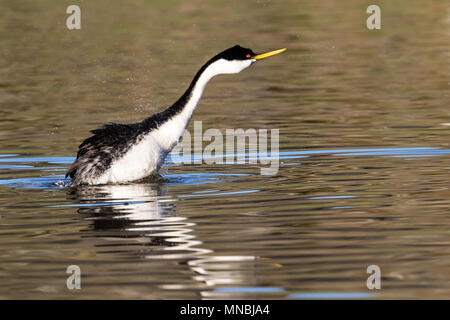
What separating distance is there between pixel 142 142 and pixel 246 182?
1.38 meters

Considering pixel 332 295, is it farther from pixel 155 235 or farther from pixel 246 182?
pixel 246 182

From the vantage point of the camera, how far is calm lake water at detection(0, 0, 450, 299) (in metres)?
8.56

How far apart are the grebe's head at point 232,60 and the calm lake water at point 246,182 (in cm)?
140

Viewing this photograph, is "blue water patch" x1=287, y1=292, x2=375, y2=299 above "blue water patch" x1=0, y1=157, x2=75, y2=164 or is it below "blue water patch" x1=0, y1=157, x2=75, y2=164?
below

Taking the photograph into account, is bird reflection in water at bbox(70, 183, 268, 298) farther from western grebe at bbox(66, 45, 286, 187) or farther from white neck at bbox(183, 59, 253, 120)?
white neck at bbox(183, 59, 253, 120)

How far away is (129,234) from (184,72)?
14866 mm

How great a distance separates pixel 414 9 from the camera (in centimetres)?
3641

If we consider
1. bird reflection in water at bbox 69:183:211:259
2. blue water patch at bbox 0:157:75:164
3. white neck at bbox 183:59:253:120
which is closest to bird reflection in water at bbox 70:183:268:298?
bird reflection in water at bbox 69:183:211:259

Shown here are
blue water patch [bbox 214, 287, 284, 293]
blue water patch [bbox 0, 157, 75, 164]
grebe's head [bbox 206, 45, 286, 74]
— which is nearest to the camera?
blue water patch [bbox 214, 287, 284, 293]

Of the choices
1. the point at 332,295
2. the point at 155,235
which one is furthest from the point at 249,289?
the point at 155,235

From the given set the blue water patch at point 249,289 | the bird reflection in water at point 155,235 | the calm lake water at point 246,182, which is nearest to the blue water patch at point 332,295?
the calm lake water at point 246,182

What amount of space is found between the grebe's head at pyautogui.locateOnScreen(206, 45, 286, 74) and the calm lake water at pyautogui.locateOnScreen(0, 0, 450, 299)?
1400 mm

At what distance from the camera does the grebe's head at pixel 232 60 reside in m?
12.7
